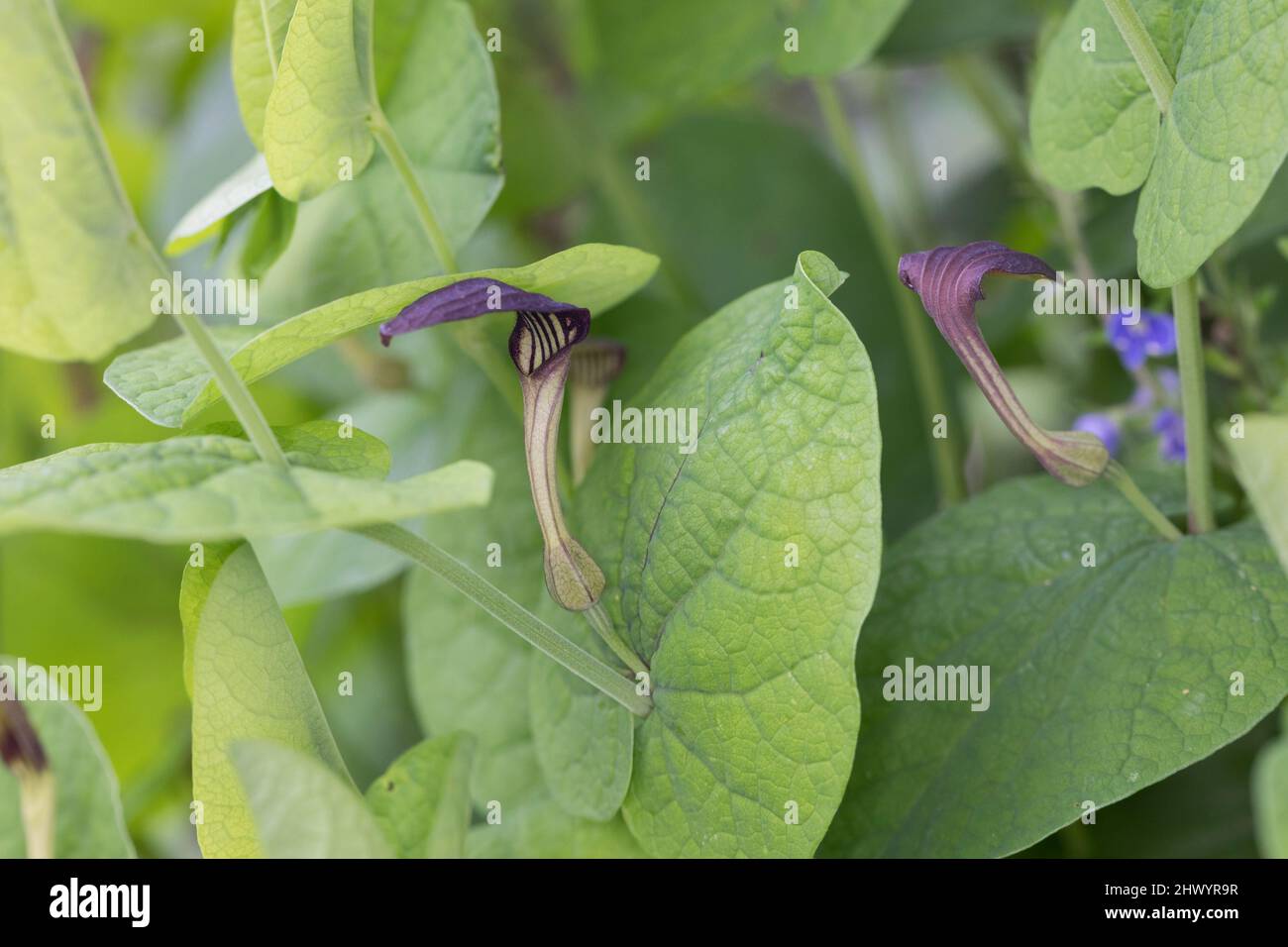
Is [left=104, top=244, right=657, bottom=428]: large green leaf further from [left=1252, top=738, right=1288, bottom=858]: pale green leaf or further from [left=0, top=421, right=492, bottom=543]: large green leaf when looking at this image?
[left=1252, top=738, right=1288, bottom=858]: pale green leaf

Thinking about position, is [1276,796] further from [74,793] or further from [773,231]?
[773,231]

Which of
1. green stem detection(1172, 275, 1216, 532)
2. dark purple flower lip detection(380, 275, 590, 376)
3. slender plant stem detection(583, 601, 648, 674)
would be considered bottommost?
slender plant stem detection(583, 601, 648, 674)

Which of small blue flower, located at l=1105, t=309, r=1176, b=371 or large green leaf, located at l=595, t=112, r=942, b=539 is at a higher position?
large green leaf, located at l=595, t=112, r=942, b=539

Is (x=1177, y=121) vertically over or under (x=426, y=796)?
over

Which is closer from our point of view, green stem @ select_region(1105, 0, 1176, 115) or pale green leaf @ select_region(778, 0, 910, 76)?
green stem @ select_region(1105, 0, 1176, 115)

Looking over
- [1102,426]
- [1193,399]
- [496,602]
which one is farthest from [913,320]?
[496,602]

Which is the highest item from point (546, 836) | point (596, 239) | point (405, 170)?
point (596, 239)

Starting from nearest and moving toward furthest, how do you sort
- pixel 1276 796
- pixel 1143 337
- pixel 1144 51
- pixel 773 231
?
pixel 1276 796 → pixel 1144 51 → pixel 1143 337 → pixel 773 231

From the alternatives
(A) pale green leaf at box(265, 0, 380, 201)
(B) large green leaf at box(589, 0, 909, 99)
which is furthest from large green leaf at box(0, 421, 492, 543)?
(B) large green leaf at box(589, 0, 909, 99)

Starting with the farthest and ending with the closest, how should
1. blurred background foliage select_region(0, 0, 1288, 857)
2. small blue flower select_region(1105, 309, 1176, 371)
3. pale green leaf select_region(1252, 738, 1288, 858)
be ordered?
blurred background foliage select_region(0, 0, 1288, 857) → small blue flower select_region(1105, 309, 1176, 371) → pale green leaf select_region(1252, 738, 1288, 858)
